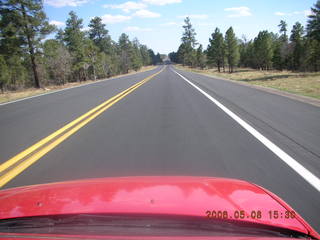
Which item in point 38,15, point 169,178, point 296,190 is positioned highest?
point 38,15

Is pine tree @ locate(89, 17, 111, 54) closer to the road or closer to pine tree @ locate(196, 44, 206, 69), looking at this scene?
pine tree @ locate(196, 44, 206, 69)

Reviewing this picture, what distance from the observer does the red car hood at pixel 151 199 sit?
2.08m

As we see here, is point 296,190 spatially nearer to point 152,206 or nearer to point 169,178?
point 169,178

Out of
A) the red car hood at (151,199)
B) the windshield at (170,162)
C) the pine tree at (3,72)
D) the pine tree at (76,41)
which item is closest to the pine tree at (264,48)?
the pine tree at (76,41)

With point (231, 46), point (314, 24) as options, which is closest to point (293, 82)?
point (314, 24)

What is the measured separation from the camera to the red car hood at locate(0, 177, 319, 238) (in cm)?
208

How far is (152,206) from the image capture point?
2.17 metres

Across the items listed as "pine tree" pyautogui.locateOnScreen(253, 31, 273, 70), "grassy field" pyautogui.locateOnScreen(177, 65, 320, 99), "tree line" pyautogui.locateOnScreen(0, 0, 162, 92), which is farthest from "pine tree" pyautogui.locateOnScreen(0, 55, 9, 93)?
"pine tree" pyautogui.locateOnScreen(253, 31, 273, 70)

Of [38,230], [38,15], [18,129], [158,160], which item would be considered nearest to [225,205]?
[38,230]

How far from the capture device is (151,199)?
2.31 meters

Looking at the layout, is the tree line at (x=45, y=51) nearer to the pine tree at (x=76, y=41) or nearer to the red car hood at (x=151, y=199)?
the pine tree at (x=76, y=41)

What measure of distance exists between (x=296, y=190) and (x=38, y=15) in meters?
36.3
